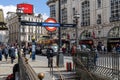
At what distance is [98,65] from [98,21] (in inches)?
1565

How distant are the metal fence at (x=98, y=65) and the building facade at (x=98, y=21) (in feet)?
94.8

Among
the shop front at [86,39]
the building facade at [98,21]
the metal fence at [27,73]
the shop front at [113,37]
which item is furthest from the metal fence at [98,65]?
the shop front at [86,39]

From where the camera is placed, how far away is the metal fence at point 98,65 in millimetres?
12057

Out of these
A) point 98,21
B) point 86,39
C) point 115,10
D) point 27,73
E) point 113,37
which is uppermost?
point 115,10

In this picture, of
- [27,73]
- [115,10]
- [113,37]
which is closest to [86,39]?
[113,37]

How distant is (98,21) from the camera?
5359 cm

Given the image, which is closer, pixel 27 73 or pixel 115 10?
pixel 27 73

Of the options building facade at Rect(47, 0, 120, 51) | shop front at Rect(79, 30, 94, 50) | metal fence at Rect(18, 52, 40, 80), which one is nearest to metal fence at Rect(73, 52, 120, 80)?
metal fence at Rect(18, 52, 40, 80)

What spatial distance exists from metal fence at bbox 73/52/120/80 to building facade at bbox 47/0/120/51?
A: 28.9 metres

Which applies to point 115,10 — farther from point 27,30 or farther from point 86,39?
point 27,30

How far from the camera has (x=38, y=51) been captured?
5122 centimetres

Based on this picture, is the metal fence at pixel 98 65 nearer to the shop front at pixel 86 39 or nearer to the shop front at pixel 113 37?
the shop front at pixel 113 37

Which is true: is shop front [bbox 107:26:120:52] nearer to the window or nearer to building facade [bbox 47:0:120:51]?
Answer: building facade [bbox 47:0:120:51]

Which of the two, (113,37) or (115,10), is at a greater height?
(115,10)
